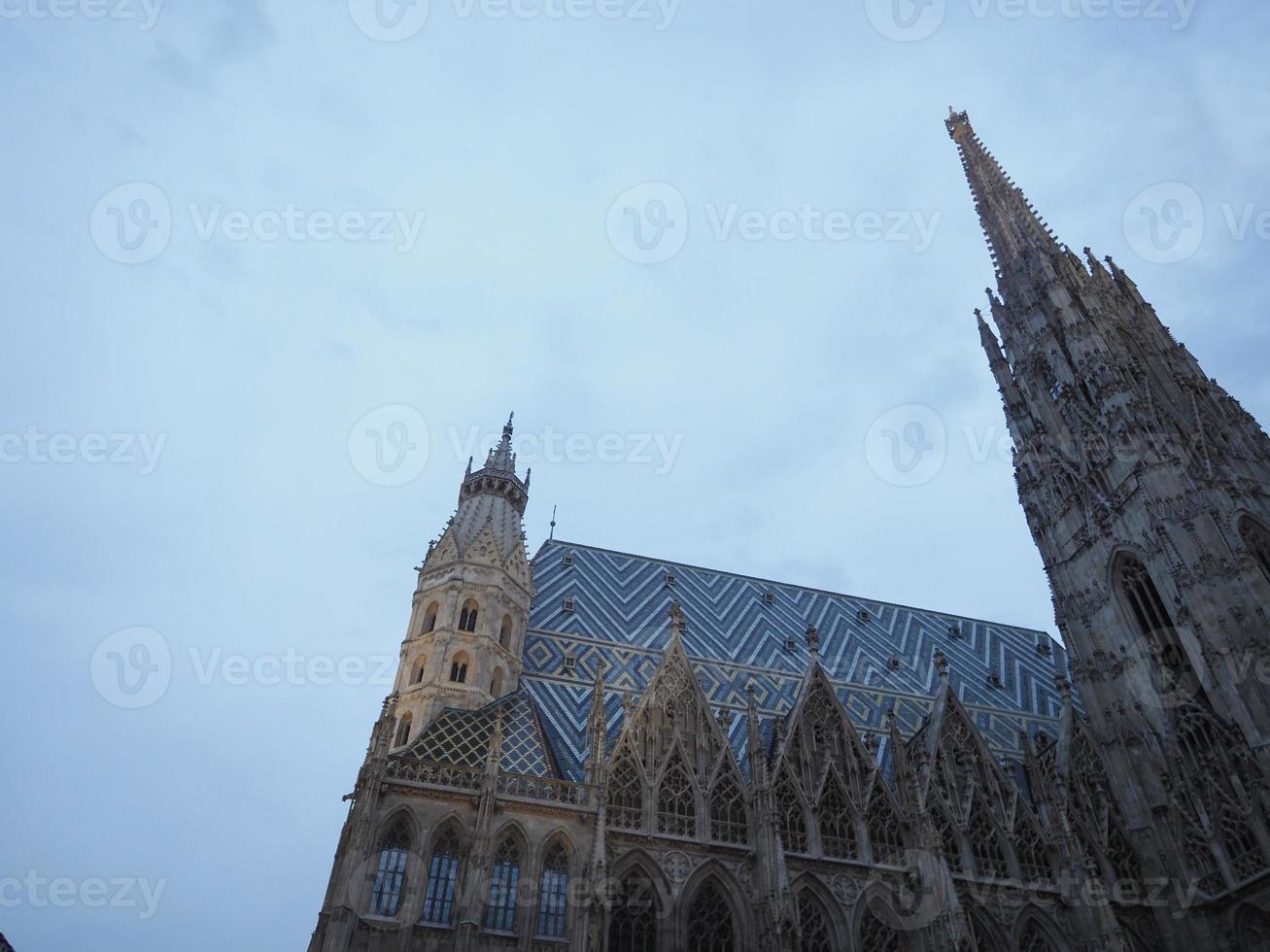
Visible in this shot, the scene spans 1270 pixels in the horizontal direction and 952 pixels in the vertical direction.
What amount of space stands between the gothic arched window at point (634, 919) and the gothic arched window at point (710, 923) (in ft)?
3.15

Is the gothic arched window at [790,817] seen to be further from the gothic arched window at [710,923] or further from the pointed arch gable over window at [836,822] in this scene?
the gothic arched window at [710,923]

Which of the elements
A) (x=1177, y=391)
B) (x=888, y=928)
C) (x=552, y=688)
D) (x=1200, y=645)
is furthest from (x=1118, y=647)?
(x=552, y=688)

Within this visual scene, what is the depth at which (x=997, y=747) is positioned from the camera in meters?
31.6

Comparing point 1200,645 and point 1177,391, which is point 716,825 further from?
point 1177,391

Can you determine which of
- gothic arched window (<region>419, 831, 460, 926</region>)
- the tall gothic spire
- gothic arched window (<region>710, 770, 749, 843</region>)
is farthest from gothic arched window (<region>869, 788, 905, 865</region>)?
the tall gothic spire

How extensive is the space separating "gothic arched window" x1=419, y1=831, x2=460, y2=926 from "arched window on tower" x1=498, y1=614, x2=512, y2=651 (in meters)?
7.45

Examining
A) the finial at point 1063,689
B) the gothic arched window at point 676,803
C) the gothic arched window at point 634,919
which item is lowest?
the gothic arched window at point 634,919

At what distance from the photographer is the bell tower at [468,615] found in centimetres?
2614

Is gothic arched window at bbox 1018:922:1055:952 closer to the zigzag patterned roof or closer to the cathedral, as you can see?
the cathedral

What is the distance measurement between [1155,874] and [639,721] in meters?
15.8

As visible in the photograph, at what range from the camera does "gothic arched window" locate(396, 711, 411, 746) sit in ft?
83.6

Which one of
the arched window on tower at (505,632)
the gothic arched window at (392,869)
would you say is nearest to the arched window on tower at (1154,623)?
Result: the arched window on tower at (505,632)

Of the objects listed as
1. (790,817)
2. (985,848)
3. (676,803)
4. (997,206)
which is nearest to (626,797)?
(676,803)

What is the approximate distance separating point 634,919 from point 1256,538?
75.6 feet
